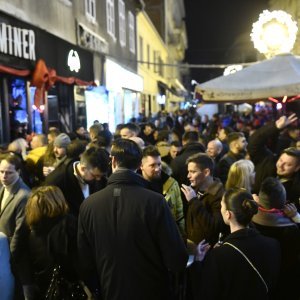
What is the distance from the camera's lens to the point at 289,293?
12.9ft

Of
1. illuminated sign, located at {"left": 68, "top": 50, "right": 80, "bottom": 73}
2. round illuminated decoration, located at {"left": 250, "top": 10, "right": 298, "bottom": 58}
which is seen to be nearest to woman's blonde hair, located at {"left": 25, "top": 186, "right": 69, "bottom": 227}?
round illuminated decoration, located at {"left": 250, "top": 10, "right": 298, "bottom": 58}

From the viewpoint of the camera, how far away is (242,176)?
501 centimetres

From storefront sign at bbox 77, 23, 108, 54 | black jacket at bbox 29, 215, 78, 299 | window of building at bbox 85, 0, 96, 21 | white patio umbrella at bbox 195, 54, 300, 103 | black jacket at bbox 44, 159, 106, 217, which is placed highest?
window of building at bbox 85, 0, 96, 21

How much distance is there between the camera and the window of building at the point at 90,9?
45.9 ft

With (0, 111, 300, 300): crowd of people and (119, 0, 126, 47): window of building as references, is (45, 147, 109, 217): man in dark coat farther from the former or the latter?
(119, 0, 126, 47): window of building

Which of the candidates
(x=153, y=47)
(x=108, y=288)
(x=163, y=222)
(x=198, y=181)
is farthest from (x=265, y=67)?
(x=153, y=47)

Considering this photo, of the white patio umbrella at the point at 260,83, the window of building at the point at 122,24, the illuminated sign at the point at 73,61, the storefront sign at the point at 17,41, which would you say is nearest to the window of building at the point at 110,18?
the window of building at the point at 122,24

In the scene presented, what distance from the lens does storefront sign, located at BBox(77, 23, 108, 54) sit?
12.9 meters

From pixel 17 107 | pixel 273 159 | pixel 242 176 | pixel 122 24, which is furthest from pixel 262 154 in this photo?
pixel 122 24

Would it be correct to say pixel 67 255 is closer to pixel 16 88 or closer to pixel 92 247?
pixel 92 247

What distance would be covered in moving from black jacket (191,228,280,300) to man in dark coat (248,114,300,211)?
73.7 inches

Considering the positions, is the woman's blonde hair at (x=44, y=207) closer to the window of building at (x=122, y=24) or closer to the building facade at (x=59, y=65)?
the building facade at (x=59, y=65)

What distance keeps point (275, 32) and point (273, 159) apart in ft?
10.6

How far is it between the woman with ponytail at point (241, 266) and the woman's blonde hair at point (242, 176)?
6.57ft
